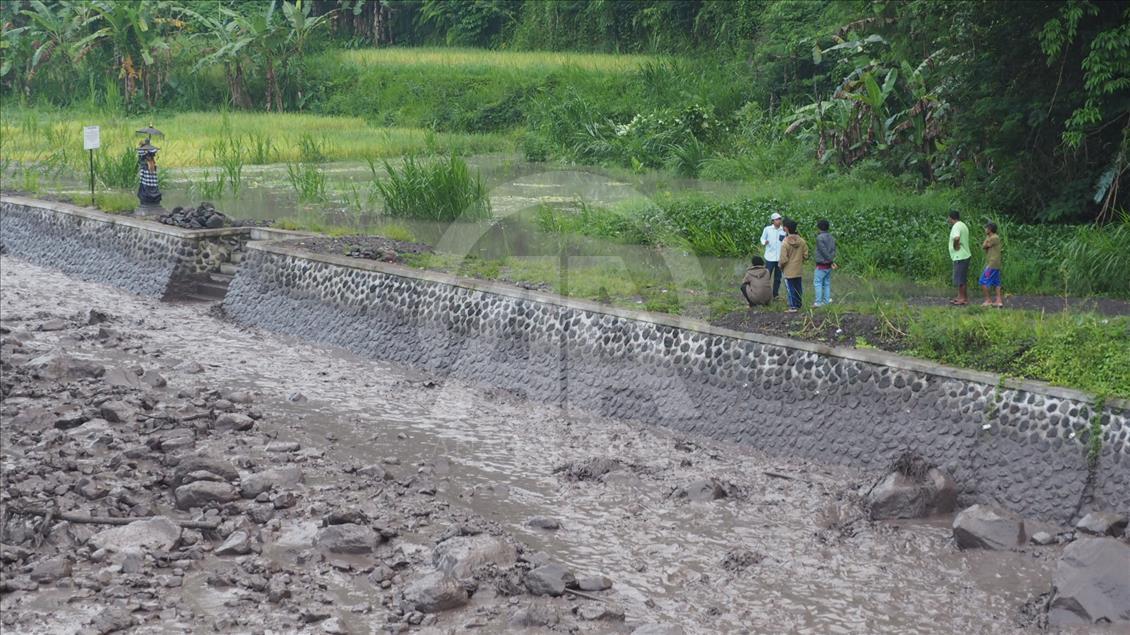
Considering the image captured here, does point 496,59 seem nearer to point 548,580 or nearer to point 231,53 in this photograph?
point 231,53

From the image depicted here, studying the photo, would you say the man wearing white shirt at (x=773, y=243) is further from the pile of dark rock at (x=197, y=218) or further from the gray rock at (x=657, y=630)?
the pile of dark rock at (x=197, y=218)

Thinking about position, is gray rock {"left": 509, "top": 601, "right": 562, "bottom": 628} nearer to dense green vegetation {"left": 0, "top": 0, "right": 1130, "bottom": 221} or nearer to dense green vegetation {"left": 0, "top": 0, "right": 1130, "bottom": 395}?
dense green vegetation {"left": 0, "top": 0, "right": 1130, "bottom": 395}

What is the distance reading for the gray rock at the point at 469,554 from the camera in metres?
8.41

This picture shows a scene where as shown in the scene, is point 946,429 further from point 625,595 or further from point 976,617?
point 625,595

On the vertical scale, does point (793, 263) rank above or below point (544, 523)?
above

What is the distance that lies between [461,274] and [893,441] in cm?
623

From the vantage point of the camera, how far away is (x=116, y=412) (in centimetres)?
1167

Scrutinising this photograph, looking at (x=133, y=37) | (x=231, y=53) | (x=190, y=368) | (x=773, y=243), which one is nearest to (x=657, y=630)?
(x=773, y=243)

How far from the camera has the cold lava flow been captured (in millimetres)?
8016

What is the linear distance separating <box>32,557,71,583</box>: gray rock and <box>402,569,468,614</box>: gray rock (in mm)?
2341

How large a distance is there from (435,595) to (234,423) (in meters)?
4.55

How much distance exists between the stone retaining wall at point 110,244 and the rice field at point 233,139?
2975mm

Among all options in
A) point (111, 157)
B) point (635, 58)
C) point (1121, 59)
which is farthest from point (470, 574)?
point (635, 58)

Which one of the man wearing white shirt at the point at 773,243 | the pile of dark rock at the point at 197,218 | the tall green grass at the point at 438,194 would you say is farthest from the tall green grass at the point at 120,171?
the man wearing white shirt at the point at 773,243
